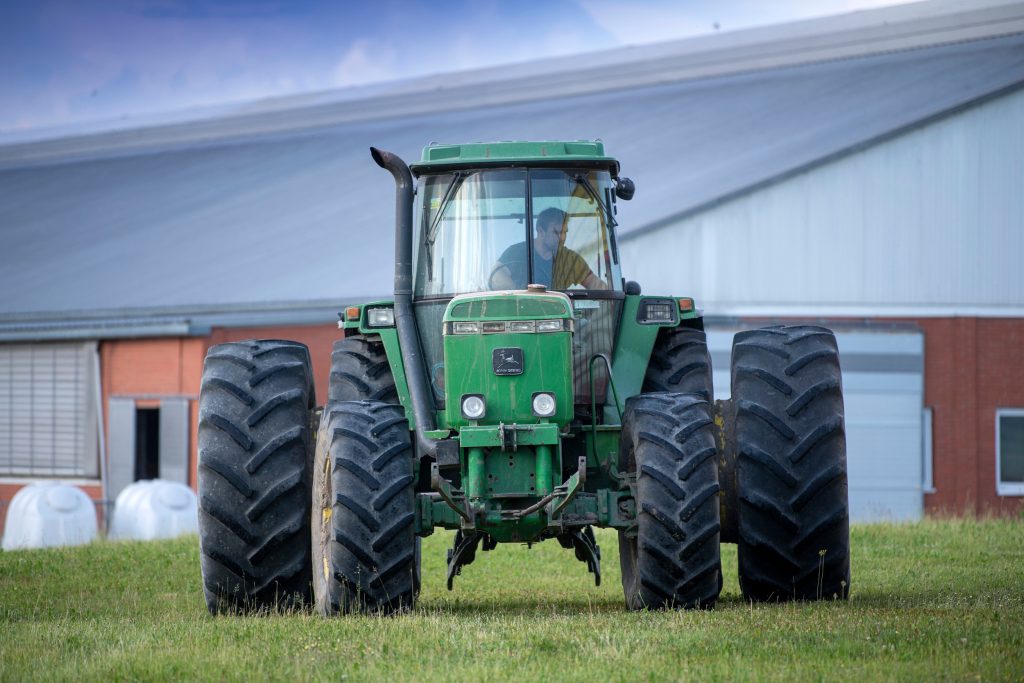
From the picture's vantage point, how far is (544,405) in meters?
9.44

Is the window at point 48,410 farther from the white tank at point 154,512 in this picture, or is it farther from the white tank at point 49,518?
the white tank at point 154,512

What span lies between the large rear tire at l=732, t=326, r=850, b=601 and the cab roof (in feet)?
5.72

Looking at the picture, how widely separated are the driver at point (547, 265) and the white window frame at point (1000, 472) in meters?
14.9

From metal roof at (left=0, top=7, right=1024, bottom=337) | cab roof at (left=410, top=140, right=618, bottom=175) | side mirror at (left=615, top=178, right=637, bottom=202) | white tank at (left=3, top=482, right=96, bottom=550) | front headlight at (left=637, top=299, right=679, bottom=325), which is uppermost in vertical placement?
metal roof at (left=0, top=7, right=1024, bottom=337)

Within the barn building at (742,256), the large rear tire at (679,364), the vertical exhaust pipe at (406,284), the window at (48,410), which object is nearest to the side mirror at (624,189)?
the large rear tire at (679,364)

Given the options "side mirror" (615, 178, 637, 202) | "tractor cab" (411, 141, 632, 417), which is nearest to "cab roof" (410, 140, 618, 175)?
"tractor cab" (411, 141, 632, 417)

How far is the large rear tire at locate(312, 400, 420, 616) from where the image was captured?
9.06 metres

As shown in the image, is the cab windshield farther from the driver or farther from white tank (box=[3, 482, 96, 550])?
white tank (box=[3, 482, 96, 550])

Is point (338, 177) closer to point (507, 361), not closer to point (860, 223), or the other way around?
point (860, 223)

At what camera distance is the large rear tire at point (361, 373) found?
10.8 metres

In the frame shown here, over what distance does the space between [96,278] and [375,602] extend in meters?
22.2

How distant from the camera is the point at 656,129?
3325 centimetres

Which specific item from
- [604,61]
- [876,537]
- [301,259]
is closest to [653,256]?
[301,259]

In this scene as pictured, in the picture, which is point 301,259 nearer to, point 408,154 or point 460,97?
point 408,154
